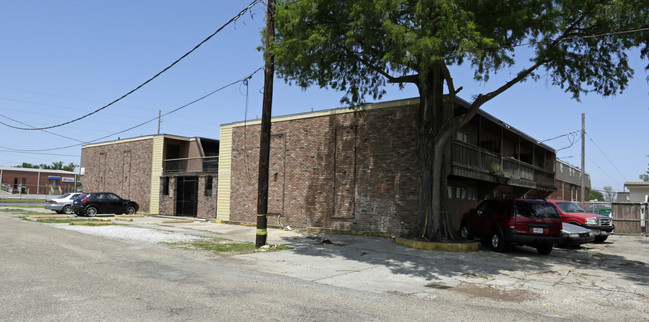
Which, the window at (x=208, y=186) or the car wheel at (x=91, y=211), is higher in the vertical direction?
the window at (x=208, y=186)

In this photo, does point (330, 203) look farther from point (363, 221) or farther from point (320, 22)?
point (320, 22)

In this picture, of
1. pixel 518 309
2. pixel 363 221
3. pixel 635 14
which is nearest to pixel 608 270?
pixel 518 309

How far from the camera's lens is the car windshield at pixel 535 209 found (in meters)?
13.6

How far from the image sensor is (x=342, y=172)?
1977cm

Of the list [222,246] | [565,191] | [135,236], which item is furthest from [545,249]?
[565,191]

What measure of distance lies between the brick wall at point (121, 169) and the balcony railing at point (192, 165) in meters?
2.34

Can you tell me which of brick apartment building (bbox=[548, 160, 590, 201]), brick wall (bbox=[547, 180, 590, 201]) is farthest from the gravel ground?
brick apartment building (bbox=[548, 160, 590, 201])

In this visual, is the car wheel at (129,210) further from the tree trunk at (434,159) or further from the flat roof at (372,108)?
the tree trunk at (434,159)

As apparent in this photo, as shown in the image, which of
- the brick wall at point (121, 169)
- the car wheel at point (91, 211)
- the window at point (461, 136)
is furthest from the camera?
the brick wall at point (121, 169)

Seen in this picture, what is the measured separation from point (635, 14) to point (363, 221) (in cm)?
1169

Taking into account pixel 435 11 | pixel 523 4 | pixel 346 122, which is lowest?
pixel 346 122

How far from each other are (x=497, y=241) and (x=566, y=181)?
3152 centimetres

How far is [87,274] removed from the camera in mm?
8352

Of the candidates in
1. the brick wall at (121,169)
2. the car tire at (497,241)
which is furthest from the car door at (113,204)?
the car tire at (497,241)
